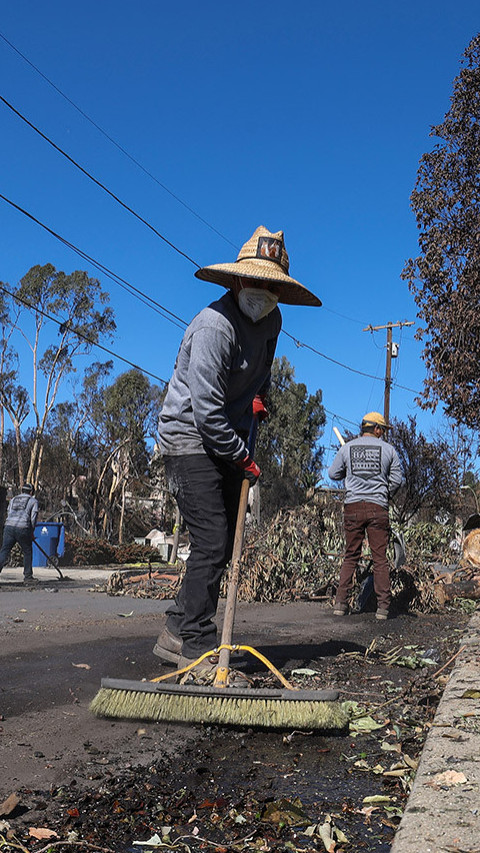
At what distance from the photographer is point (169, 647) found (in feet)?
14.1

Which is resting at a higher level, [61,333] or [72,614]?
[61,333]

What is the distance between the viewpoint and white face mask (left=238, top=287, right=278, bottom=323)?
4.22m

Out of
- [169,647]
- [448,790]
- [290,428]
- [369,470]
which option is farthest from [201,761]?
[290,428]

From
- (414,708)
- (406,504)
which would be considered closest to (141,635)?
(414,708)

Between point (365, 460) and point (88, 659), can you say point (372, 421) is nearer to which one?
point (365, 460)

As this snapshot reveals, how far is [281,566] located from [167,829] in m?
7.19

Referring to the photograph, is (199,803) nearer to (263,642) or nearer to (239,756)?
(239,756)

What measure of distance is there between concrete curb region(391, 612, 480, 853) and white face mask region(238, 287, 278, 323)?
2.18 m

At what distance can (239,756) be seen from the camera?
2.86 metres

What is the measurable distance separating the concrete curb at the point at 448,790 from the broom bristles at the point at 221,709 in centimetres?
49

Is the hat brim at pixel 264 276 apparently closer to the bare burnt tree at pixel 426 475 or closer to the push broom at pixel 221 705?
the push broom at pixel 221 705

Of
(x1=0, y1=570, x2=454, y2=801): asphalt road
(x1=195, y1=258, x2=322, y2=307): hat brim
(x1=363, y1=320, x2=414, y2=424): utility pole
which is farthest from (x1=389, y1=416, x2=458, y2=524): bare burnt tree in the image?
(x1=195, y1=258, x2=322, y2=307): hat brim

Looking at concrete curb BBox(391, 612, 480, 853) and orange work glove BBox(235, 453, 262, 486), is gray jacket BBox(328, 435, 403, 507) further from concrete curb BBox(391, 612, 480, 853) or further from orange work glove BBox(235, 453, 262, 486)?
concrete curb BBox(391, 612, 480, 853)

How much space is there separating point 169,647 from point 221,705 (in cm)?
116
